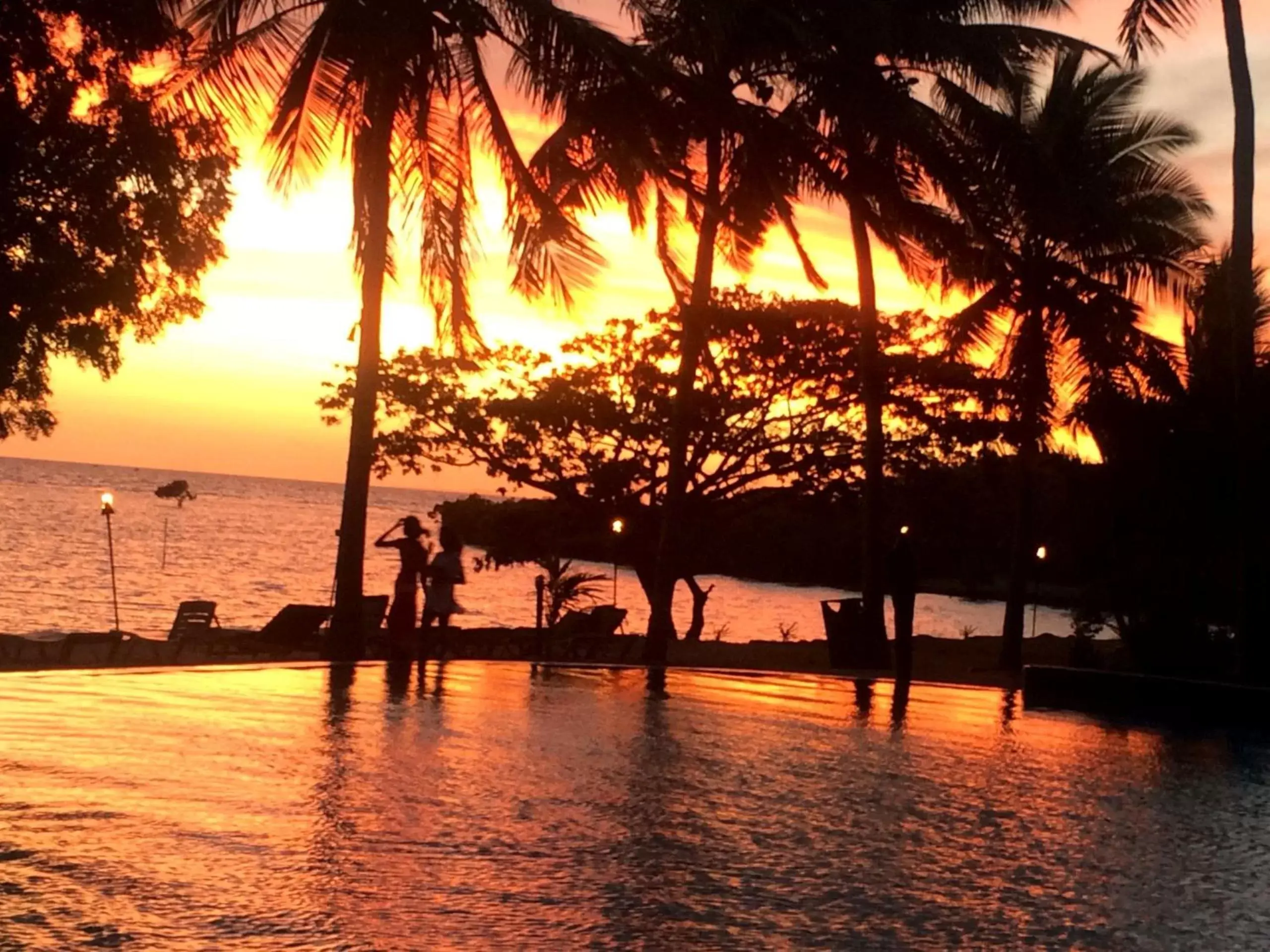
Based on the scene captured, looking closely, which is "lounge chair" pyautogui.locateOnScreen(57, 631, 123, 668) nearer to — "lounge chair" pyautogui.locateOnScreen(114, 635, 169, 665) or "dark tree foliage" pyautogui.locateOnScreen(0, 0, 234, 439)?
"lounge chair" pyautogui.locateOnScreen(114, 635, 169, 665)

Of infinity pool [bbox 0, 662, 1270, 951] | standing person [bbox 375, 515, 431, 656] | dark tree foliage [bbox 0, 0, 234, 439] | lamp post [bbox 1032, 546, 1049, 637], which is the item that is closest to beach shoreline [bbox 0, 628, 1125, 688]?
standing person [bbox 375, 515, 431, 656]

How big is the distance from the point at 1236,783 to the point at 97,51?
1357 centimetres

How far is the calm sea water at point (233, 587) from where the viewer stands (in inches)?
1918

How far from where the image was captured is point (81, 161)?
17344 millimetres

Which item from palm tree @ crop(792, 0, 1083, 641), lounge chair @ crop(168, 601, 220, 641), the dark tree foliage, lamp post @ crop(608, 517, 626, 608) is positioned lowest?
lounge chair @ crop(168, 601, 220, 641)

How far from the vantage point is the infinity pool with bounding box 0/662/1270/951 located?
625cm

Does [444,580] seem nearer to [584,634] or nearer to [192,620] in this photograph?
[192,620]

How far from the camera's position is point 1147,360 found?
27.8m

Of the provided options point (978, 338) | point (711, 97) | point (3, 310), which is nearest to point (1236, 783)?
point (711, 97)

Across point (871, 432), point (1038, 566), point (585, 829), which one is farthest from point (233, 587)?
point (585, 829)

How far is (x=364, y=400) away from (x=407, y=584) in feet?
7.22

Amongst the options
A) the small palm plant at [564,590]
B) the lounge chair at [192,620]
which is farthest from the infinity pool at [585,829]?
the small palm plant at [564,590]

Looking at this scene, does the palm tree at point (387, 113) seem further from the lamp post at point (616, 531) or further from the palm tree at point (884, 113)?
the lamp post at point (616, 531)

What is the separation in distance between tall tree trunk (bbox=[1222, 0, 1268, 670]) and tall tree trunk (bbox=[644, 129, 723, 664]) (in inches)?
289
